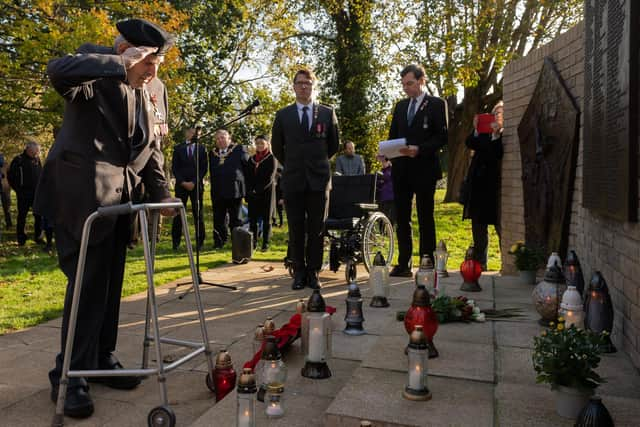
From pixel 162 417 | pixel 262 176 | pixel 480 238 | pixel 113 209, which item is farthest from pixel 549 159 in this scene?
pixel 262 176

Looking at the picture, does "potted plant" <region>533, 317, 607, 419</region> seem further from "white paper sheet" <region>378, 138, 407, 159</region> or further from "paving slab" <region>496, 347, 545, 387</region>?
"white paper sheet" <region>378, 138, 407, 159</region>

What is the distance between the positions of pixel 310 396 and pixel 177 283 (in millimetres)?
3903

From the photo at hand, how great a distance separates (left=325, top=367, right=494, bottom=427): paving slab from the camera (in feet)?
7.80

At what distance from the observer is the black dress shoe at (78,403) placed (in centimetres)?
289

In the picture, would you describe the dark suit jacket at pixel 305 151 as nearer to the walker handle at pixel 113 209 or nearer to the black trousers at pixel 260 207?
the walker handle at pixel 113 209

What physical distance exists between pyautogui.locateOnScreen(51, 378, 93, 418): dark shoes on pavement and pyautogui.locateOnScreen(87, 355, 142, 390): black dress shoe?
287mm

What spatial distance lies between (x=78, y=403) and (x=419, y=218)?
3888mm

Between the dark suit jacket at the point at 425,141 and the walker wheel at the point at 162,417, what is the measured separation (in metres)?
3.92

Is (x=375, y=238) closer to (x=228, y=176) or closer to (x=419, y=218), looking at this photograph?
(x=419, y=218)

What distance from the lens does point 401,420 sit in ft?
7.77

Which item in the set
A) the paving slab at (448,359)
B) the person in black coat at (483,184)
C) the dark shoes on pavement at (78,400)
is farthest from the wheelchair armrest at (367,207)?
the dark shoes on pavement at (78,400)

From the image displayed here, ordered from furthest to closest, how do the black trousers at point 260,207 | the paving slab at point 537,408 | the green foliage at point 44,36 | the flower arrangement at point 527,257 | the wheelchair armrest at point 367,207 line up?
the black trousers at point 260,207 < the green foliage at point 44,36 < the wheelchair armrest at point 367,207 < the flower arrangement at point 527,257 < the paving slab at point 537,408

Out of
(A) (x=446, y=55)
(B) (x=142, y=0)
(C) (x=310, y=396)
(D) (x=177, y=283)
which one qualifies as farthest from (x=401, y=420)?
(A) (x=446, y=55)

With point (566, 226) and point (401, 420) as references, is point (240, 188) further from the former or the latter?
point (401, 420)
